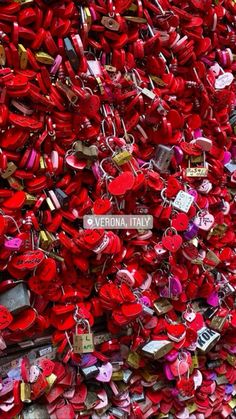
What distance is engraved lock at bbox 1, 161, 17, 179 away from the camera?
0.89 metres

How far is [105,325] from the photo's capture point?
1.11 m

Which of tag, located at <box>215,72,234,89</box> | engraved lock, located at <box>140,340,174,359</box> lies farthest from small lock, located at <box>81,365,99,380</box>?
tag, located at <box>215,72,234,89</box>

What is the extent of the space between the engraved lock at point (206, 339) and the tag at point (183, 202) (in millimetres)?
349

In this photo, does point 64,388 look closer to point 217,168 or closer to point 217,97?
point 217,168

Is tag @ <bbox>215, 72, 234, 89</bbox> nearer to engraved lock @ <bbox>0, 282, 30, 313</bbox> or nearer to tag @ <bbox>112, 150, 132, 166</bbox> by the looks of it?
tag @ <bbox>112, 150, 132, 166</bbox>

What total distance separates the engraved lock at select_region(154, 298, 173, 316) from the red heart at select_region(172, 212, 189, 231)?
0.19 m

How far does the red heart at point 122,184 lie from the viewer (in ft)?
3.19

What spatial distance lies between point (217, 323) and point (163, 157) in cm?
48

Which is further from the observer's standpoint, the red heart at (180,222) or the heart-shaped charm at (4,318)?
the red heart at (180,222)

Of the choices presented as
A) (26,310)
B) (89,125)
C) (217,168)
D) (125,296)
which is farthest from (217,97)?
(26,310)

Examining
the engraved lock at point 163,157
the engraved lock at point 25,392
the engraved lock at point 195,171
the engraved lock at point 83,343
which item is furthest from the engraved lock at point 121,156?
the engraved lock at point 25,392

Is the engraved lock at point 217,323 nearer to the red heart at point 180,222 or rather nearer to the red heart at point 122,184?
the red heart at point 180,222

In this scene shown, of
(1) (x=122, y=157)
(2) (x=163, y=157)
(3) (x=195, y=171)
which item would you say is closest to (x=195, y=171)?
(3) (x=195, y=171)

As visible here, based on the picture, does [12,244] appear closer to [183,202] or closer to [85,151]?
[85,151]
